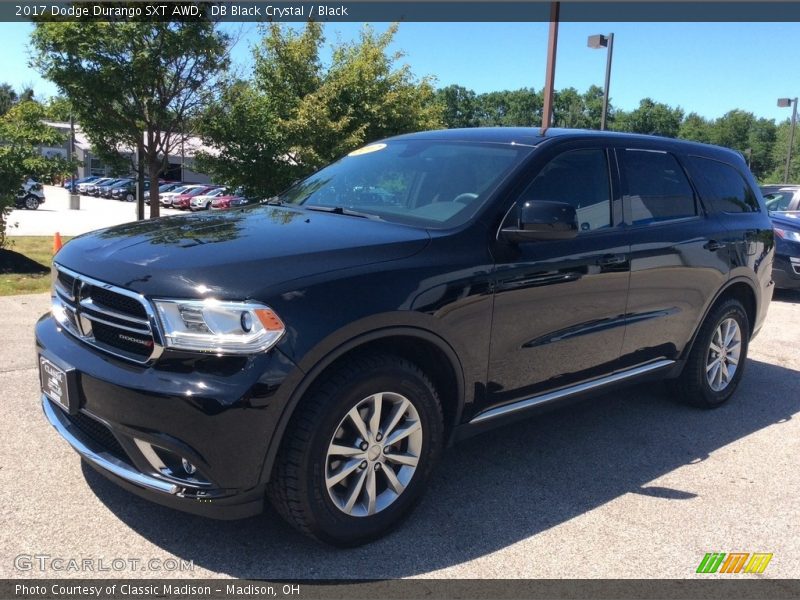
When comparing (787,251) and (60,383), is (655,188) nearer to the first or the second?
(60,383)

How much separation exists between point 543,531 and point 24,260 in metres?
10.0

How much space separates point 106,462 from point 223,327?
806 millimetres

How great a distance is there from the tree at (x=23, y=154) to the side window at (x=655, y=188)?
910cm

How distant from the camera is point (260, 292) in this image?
8.48ft

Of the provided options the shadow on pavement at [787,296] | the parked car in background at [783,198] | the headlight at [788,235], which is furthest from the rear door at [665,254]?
the parked car in background at [783,198]

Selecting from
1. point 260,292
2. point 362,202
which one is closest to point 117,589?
point 260,292

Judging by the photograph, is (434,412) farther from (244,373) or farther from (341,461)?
(244,373)

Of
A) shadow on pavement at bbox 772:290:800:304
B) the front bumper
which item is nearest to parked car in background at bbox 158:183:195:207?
shadow on pavement at bbox 772:290:800:304

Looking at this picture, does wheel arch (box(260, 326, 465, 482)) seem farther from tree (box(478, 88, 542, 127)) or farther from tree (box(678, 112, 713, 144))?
tree (box(478, 88, 542, 127))

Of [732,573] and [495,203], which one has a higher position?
[495,203]

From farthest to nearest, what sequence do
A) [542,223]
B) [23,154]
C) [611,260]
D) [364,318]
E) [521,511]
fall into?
1. [23,154]
2. [611,260]
3. [521,511]
4. [542,223]
5. [364,318]

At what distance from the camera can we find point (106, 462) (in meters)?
2.78

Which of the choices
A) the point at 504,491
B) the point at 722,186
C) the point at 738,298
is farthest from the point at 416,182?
the point at 738,298

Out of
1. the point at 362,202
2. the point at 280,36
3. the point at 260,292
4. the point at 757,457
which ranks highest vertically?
the point at 280,36
